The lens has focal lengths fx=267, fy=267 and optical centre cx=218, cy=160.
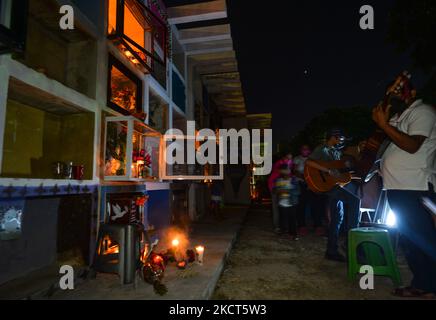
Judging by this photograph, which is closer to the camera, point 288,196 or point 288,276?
point 288,276

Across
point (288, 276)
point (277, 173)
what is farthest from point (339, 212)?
point (277, 173)

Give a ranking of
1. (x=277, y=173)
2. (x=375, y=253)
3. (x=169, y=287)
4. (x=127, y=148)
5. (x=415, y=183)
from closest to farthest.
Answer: (x=415, y=183) → (x=169, y=287) → (x=375, y=253) → (x=127, y=148) → (x=277, y=173)

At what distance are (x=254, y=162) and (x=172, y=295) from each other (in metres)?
20.1

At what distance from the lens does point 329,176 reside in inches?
211

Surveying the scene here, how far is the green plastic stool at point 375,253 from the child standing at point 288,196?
8.95 ft

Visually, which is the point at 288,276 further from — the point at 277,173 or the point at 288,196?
the point at 277,173

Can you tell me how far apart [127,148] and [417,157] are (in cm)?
463

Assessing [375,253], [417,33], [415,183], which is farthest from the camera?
[417,33]

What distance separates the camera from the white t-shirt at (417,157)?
2.97m

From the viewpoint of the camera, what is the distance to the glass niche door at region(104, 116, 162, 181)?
16.8ft

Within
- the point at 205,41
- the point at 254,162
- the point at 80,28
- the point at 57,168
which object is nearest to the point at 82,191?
the point at 57,168

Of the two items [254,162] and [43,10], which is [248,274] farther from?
[254,162]

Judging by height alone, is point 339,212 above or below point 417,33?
below

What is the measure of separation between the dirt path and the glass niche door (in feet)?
8.67
